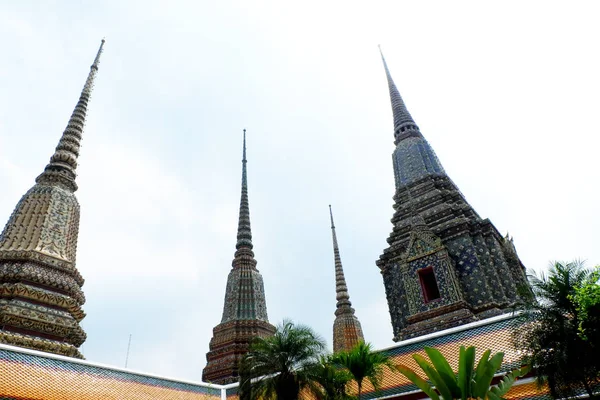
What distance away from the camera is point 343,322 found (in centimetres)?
2639

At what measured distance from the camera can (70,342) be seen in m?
11.7

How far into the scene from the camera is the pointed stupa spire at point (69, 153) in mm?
14797

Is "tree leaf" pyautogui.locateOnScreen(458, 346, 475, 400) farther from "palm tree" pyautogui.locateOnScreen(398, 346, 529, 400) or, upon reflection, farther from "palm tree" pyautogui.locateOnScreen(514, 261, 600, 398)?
"palm tree" pyautogui.locateOnScreen(514, 261, 600, 398)

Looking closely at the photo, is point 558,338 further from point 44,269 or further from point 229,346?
point 229,346

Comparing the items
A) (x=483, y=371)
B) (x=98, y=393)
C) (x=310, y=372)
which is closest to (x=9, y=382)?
(x=98, y=393)

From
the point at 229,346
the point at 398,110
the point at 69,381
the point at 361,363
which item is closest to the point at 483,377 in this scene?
the point at 361,363

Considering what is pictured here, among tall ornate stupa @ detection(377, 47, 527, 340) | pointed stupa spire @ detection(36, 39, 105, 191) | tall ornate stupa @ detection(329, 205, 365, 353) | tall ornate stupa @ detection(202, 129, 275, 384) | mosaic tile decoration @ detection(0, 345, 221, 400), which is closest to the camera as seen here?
mosaic tile decoration @ detection(0, 345, 221, 400)

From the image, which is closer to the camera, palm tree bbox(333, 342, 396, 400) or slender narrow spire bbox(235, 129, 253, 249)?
palm tree bbox(333, 342, 396, 400)

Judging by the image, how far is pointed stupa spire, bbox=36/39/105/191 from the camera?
14.8 m

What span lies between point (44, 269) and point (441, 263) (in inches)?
539

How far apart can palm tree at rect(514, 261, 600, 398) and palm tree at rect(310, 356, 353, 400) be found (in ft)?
12.2

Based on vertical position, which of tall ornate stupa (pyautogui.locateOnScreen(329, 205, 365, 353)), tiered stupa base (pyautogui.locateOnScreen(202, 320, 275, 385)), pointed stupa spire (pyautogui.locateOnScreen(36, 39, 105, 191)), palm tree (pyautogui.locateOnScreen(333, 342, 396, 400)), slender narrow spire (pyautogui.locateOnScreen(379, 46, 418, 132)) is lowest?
palm tree (pyautogui.locateOnScreen(333, 342, 396, 400))

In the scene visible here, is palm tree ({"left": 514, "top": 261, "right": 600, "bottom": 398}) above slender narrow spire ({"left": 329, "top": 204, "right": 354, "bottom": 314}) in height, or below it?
below

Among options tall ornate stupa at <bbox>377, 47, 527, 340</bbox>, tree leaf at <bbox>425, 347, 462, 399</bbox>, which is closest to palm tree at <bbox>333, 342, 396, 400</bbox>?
tree leaf at <bbox>425, 347, 462, 399</bbox>
